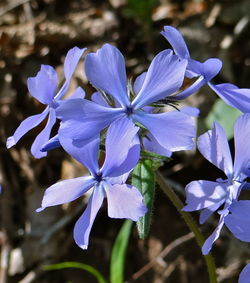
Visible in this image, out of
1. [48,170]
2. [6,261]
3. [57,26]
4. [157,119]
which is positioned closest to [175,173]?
[48,170]

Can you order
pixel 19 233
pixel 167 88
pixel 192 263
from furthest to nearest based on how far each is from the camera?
pixel 19 233, pixel 192 263, pixel 167 88

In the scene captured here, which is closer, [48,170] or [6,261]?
[6,261]

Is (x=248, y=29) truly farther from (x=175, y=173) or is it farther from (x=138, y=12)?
(x=175, y=173)

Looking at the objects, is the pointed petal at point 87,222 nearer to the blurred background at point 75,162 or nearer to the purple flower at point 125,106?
the purple flower at point 125,106

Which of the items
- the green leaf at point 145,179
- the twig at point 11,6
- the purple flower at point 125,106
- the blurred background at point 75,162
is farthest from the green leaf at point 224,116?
the twig at point 11,6

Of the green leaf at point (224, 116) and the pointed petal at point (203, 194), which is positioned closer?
the pointed petal at point (203, 194)

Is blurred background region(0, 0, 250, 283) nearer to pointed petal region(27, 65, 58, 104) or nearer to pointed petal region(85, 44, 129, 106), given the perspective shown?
pointed petal region(27, 65, 58, 104)

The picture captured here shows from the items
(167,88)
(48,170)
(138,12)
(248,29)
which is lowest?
(48,170)
